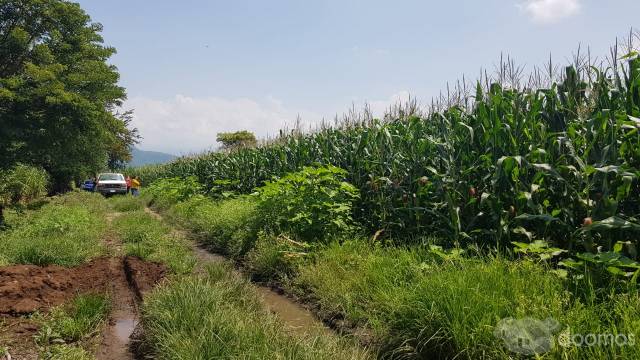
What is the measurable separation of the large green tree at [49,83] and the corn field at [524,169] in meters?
11.8

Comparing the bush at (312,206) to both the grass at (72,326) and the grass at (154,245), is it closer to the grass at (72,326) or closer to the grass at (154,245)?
the grass at (154,245)

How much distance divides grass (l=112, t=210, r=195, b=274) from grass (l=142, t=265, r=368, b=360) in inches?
73.2

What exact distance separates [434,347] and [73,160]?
20001mm

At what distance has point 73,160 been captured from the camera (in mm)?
19047

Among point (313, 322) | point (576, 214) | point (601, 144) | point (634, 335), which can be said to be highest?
point (601, 144)

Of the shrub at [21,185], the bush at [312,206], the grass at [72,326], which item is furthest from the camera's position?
the shrub at [21,185]

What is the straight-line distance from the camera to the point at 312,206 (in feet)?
23.7

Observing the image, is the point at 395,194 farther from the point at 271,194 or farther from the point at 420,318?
the point at 420,318

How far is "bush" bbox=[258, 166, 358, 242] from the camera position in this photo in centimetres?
692

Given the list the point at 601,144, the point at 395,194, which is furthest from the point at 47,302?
the point at 601,144

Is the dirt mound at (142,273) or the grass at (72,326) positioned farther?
the dirt mound at (142,273)

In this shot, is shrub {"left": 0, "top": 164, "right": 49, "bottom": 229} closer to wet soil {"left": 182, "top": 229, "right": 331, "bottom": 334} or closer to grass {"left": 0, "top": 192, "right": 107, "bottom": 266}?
grass {"left": 0, "top": 192, "right": 107, "bottom": 266}

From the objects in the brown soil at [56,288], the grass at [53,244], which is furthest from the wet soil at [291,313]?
the grass at [53,244]

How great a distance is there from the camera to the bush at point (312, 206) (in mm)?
6922
